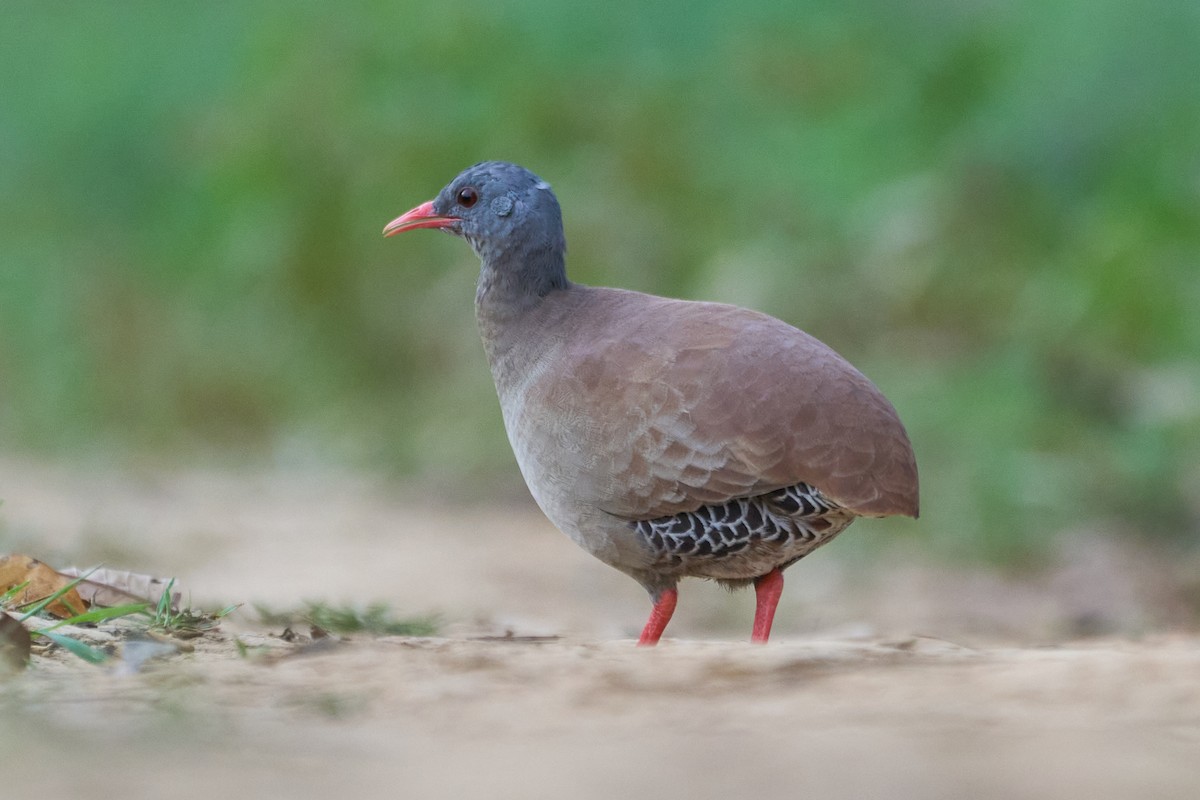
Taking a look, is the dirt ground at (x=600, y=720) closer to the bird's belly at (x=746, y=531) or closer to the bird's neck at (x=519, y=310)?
the bird's belly at (x=746, y=531)

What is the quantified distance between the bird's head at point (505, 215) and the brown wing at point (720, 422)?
0.52 metres

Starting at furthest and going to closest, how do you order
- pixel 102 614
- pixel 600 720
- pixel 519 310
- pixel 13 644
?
pixel 519 310, pixel 102 614, pixel 13 644, pixel 600 720

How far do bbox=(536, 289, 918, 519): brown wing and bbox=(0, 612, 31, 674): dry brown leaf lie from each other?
4.74ft

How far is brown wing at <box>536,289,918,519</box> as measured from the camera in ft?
13.2

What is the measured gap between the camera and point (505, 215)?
15.7ft

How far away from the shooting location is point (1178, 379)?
825 centimetres

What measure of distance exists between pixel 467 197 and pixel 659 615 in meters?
1.42

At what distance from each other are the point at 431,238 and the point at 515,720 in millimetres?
8403

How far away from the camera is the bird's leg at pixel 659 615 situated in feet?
14.0

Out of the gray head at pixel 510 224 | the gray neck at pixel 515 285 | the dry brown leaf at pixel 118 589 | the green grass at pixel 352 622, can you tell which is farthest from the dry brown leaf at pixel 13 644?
the gray head at pixel 510 224

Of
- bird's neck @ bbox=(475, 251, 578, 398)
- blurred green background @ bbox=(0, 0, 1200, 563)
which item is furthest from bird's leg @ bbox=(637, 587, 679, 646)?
blurred green background @ bbox=(0, 0, 1200, 563)

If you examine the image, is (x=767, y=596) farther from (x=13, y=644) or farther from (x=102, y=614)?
(x=13, y=644)

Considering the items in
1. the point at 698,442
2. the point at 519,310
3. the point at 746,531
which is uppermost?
the point at 519,310

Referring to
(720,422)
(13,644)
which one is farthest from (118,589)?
(720,422)
